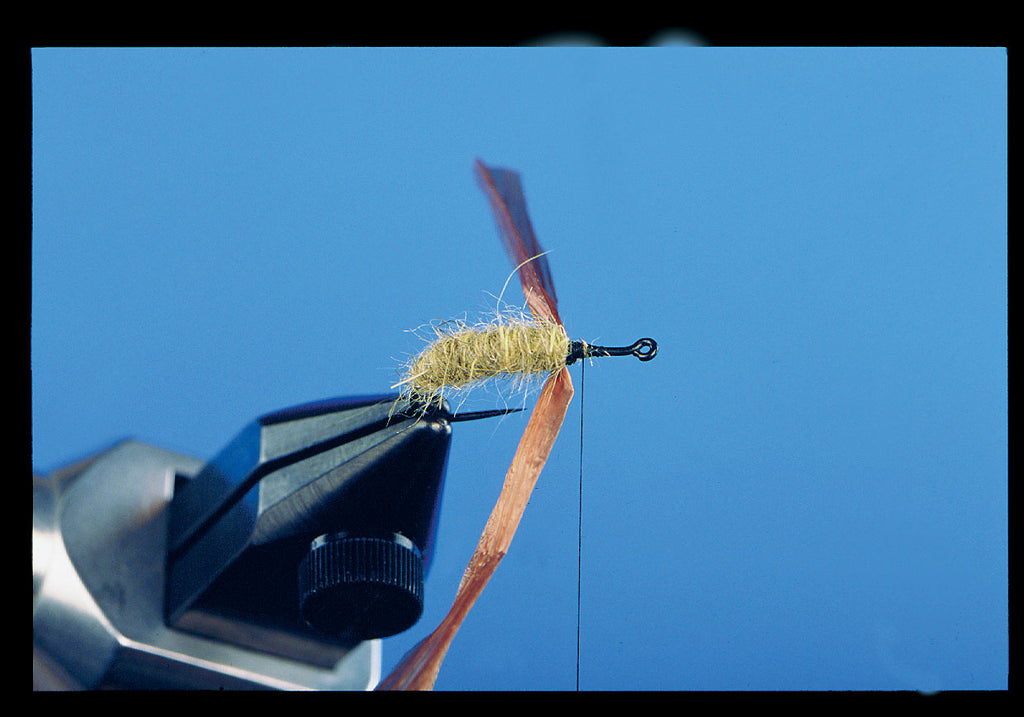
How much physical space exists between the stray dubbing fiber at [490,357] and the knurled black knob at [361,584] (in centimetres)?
18

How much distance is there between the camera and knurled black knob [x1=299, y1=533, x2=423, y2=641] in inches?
33.8

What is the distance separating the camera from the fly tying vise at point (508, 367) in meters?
1.00

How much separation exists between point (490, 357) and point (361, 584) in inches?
10.7

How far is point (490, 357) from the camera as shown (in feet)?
3.31

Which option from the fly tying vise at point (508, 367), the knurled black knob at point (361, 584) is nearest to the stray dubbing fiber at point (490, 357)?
the fly tying vise at point (508, 367)

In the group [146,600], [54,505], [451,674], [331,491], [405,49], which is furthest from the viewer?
[405,49]

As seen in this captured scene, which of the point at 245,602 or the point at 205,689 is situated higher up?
the point at 245,602

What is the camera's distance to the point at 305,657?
1082 millimetres

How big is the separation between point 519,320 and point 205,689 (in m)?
0.53

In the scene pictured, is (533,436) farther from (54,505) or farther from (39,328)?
(39,328)

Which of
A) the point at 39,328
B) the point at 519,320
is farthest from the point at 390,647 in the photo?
the point at 39,328

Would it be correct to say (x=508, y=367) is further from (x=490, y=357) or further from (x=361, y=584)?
(x=361, y=584)

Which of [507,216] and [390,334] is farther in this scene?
[390,334]

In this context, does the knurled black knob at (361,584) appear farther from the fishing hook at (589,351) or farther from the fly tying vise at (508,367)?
the fishing hook at (589,351)
